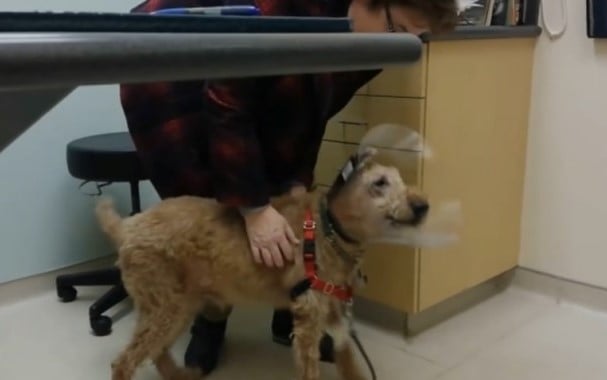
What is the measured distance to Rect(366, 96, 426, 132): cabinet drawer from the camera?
1709 mm

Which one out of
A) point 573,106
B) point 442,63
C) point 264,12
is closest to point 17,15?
point 264,12

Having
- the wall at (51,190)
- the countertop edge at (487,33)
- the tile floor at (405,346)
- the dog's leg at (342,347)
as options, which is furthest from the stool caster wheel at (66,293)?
the countertop edge at (487,33)

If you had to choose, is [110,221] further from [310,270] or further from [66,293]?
[66,293]

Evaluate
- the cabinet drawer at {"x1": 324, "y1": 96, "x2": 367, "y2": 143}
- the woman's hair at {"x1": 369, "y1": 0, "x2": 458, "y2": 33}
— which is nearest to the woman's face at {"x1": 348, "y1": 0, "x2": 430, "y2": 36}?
the woman's hair at {"x1": 369, "y1": 0, "x2": 458, "y2": 33}

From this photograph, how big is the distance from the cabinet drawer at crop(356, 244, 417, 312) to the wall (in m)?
1.02

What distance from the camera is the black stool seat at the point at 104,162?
73.1 inches

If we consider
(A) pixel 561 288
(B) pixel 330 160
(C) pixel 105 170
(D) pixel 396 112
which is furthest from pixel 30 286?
(A) pixel 561 288

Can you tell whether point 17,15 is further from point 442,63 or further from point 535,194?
point 535,194

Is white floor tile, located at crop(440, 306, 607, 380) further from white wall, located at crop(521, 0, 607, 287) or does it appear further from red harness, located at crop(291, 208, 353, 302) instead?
red harness, located at crop(291, 208, 353, 302)

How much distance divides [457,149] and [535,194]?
0.49 meters

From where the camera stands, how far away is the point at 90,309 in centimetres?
198

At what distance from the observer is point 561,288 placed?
216cm

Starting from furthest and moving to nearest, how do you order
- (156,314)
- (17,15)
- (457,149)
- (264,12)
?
(457,149) → (156,314) → (264,12) → (17,15)

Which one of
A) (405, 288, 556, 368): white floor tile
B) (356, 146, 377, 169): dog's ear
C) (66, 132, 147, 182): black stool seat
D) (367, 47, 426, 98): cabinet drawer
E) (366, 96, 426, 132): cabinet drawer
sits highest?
(367, 47, 426, 98): cabinet drawer
